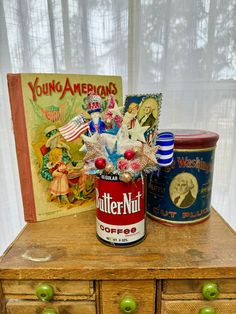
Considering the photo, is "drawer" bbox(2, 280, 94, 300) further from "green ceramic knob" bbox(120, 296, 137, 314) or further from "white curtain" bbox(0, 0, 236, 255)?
"white curtain" bbox(0, 0, 236, 255)

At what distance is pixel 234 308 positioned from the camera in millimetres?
442

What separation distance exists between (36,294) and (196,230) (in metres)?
0.37

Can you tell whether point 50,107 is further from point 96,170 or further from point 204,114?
point 204,114

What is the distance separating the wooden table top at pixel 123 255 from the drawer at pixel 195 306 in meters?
0.07

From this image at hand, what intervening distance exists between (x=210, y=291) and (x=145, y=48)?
68 cm

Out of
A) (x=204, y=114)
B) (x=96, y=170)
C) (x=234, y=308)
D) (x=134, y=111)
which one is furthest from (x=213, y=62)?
(x=234, y=308)

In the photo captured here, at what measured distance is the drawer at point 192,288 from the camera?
0.43m

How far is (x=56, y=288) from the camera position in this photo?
438mm

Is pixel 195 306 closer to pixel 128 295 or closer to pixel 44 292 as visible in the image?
pixel 128 295

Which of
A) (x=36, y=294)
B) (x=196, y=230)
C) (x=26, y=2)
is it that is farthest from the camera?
(x=26, y=2)

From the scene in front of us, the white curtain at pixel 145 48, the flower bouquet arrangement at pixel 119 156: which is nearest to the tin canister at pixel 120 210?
the flower bouquet arrangement at pixel 119 156

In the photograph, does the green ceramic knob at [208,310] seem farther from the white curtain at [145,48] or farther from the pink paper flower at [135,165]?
the white curtain at [145,48]

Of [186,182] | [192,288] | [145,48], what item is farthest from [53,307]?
[145,48]

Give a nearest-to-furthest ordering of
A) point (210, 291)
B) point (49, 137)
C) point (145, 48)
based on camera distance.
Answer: point (210, 291) → point (49, 137) → point (145, 48)
